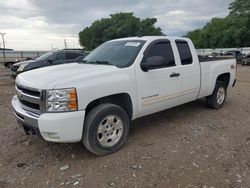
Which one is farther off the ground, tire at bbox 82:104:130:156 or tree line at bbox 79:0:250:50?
tree line at bbox 79:0:250:50

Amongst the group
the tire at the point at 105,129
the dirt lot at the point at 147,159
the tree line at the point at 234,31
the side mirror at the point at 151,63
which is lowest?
the dirt lot at the point at 147,159

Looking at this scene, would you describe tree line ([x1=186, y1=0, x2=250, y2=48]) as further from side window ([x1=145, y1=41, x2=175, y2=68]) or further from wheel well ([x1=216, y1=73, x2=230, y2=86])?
side window ([x1=145, y1=41, x2=175, y2=68])

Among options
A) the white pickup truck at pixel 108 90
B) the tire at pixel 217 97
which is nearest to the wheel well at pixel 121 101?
the white pickup truck at pixel 108 90

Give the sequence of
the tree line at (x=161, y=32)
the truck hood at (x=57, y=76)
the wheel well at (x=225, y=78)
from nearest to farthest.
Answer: the truck hood at (x=57, y=76) → the wheel well at (x=225, y=78) → the tree line at (x=161, y=32)

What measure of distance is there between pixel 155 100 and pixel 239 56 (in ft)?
95.7

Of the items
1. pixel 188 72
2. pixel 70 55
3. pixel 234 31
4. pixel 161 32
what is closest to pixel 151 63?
pixel 188 72

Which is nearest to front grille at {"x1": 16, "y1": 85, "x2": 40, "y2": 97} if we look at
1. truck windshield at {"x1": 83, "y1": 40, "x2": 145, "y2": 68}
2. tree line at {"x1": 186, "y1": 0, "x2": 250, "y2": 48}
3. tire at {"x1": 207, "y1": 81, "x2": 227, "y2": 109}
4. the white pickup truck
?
the white pickup truck

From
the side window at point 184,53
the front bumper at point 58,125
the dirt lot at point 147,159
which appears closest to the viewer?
the dirt lot at point 147,159

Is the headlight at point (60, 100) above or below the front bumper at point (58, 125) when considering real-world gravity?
above

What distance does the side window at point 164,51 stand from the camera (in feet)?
16.6

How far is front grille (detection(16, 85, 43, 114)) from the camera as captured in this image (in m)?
3.78

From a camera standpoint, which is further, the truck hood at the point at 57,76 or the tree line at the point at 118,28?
the tree line at the point at 118,28

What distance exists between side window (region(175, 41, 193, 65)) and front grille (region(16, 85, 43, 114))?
9.85ft

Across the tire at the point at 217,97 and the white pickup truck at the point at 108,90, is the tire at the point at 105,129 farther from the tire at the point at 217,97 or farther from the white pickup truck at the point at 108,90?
the tire at the point at 217,97
